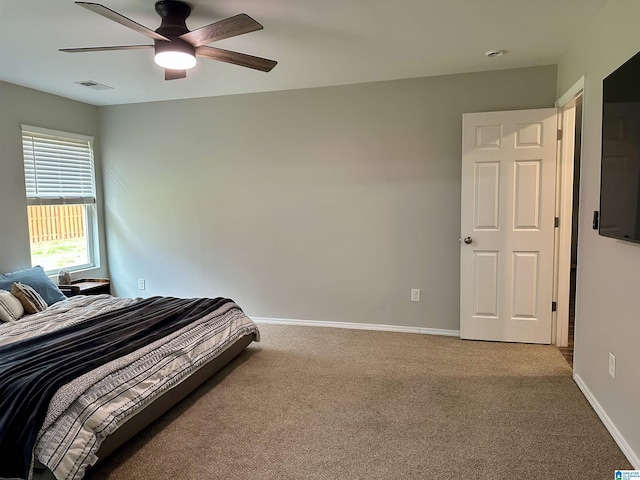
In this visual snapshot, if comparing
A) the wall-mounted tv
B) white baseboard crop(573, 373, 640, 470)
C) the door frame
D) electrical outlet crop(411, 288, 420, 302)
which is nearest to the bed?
electrical outlet crop(411, 288, 420, 302)

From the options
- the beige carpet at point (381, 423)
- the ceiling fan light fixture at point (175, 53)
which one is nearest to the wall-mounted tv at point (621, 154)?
the beige carpet at point (381, 423)

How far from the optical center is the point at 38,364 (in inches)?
86.7

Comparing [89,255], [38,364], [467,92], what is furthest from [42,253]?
[467,92]

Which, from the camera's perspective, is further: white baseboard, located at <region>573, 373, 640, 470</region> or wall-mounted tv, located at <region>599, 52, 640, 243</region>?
white baseboard, located at <region>573, 373, 640, 470</region>

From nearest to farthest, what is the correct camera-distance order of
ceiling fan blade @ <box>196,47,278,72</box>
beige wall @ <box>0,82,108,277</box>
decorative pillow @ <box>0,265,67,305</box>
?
ceiling fan blade @ <box>196,47,278,72</box> → decorative pillow @ <box>0,265,67,305</box> → beige wall @ <box>0,82,108,277</box>

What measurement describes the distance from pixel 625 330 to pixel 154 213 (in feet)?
14.9

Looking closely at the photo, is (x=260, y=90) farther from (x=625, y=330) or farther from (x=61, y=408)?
(x=625, y=330)

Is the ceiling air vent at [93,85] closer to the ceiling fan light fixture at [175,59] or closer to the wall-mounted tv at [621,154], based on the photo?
the ceiling fan light fixture at [175,59]

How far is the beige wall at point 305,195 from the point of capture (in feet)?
13.4

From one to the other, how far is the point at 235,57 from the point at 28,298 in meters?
2.48

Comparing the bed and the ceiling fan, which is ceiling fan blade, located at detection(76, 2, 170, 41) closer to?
the ceiling fan

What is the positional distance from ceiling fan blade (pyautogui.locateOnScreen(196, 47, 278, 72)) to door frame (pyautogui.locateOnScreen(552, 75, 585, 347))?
8.01ft

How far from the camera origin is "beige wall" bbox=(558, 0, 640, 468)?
83.8 inches

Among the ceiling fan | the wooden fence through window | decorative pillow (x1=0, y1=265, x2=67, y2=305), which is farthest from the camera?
the wooden fence through window
